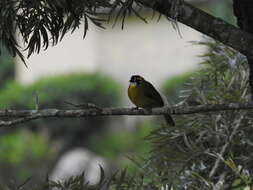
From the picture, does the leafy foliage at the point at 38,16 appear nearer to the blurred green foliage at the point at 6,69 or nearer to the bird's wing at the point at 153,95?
the bird's wing at the point at 153,95

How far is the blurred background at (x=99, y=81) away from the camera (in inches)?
599

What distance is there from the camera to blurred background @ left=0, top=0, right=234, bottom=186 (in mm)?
15219

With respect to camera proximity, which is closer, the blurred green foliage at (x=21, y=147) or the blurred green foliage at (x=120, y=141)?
the blurred green foliage at (x=21, y=147)

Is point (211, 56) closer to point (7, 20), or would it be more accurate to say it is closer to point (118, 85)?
point (7, 20)

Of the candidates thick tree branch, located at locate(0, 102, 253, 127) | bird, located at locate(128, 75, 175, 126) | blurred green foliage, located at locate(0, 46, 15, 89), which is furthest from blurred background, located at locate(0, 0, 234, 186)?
thick tree branch, located at locate(0, 102, 253, 127)

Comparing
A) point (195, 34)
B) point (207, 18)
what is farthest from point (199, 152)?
point (195, 34)

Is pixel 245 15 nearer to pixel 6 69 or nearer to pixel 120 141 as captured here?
pixel 120 141

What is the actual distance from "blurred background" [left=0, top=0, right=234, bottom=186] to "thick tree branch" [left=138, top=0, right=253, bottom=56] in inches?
457

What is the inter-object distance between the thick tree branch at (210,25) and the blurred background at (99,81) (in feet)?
38.1

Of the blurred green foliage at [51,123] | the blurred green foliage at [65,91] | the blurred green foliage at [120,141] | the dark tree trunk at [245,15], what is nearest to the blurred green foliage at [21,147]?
the blurred green foliage at [51,123]

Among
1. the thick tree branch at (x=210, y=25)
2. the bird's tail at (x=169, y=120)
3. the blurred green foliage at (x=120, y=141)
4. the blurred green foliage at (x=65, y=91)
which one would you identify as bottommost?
the blurred green foliage at (x=120, y=141)

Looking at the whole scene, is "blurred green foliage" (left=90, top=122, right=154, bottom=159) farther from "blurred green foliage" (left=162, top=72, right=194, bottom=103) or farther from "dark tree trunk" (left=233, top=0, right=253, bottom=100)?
"dark tree trunk" (left=233, top=0, right=253, bottom=100)

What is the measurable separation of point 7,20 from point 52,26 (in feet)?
0.54

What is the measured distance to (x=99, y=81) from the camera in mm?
16469
